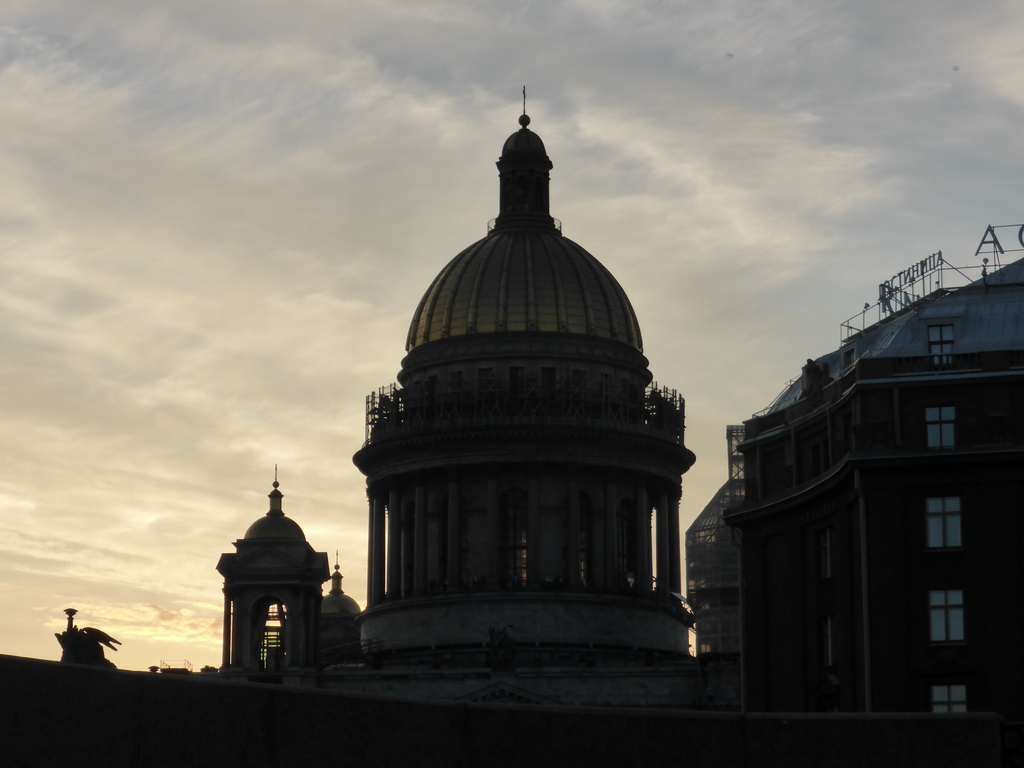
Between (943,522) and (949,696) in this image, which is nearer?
(949,696)

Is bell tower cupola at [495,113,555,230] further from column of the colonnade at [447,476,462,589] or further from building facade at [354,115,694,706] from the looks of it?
column of the colonnade at [447,476,462,589]

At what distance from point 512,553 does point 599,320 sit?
51.5 feet

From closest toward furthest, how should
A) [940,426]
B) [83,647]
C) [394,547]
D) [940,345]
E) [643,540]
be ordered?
[83,647], [940,426], [940,345], [643,540], [394,547]

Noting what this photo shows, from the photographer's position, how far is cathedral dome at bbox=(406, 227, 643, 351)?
13075 cm

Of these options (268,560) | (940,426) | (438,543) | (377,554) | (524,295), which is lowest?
(940,426)

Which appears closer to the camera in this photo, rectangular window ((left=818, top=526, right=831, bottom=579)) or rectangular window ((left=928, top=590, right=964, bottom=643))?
rectangular window ((left=928, top=590, right=964, bottom=643))

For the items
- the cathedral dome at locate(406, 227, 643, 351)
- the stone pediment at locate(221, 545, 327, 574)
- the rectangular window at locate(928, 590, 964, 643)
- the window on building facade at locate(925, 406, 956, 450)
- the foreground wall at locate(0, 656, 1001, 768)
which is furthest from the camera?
the cathedral dome at locate(406, 227, 643, 351)

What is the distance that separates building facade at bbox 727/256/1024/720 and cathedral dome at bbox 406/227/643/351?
2276 inches

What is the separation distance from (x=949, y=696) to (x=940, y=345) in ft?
39.4

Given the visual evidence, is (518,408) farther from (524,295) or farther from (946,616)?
(946,616)

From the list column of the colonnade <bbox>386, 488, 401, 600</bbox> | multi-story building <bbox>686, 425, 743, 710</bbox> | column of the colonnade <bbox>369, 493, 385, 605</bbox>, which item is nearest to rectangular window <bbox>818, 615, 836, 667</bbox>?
column of the colonnade <bbox>386, 488, 401, 600</bbox>

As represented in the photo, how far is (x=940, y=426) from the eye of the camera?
66.0 m

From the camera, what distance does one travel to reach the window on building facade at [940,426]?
216 feet

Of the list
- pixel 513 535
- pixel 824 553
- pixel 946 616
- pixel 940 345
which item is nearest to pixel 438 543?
pixel 513 535
